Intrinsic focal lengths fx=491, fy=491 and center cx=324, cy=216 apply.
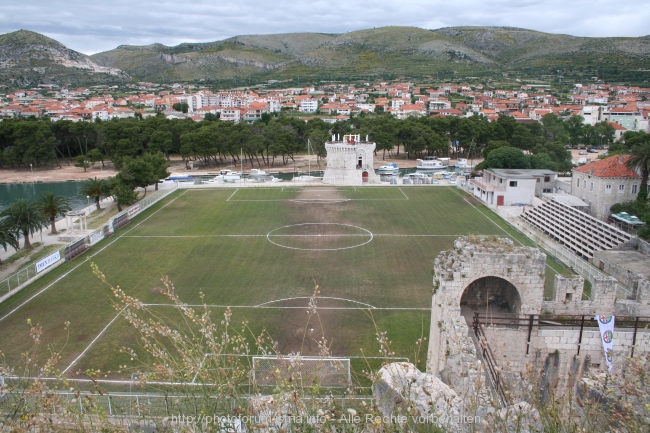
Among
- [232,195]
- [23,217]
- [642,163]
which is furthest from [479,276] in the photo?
[232,195]

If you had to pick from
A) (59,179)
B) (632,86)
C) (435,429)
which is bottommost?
(59,179)

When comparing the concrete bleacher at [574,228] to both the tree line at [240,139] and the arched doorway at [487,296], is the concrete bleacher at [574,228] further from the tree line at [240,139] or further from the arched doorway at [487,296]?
the tree line at [240,139]

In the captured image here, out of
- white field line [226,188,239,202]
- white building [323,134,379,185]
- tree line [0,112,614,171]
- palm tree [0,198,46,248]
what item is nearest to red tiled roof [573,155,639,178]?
white building [323,134,379,185]

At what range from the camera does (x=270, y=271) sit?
103ft

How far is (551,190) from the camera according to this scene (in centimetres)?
5434

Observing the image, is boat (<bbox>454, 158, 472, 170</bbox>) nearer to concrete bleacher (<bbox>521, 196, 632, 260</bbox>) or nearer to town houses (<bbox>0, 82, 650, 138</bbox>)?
town houses (<bbox>0, 82, 650, 138</bbox>)

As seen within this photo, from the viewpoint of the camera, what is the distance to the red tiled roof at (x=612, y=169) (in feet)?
145

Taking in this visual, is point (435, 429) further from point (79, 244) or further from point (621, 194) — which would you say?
point (621, 194)

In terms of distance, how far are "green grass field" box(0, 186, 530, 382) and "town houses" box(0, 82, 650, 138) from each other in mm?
77035

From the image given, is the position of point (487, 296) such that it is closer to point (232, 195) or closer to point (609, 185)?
point (609, 185)

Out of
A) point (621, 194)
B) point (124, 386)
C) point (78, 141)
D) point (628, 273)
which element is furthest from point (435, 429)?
point (78, 141)

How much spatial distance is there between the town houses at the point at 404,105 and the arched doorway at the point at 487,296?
10159 centimetres

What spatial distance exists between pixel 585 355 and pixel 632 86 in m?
212

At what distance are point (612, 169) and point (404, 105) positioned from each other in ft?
351
